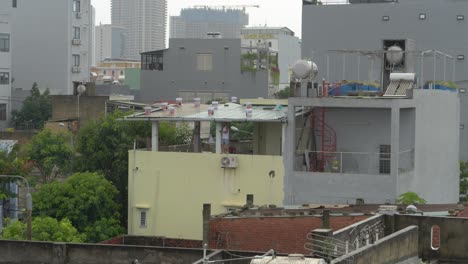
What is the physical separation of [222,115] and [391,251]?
22.1 m

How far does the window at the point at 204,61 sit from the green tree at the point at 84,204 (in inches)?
1840

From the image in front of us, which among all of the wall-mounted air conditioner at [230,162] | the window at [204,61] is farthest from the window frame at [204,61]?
the wall-mounted air conditioner at [230,162]

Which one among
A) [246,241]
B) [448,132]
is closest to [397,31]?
[448,132]

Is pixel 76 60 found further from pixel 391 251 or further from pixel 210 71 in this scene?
pixel 391 251

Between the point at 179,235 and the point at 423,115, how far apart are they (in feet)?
33.8

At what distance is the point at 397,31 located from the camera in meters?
61.9

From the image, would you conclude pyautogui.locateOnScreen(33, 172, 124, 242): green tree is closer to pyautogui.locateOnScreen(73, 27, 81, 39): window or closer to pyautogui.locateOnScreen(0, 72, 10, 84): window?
pyautogui.locateOnScreen(0, 72, 10, 84): window

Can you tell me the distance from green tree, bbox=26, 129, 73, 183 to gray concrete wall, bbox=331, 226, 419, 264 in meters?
36.3

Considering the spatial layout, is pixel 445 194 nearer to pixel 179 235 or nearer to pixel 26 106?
pixel 179 235

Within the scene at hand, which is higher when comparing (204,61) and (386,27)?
(386,27)

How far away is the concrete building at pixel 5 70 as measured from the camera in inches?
3189

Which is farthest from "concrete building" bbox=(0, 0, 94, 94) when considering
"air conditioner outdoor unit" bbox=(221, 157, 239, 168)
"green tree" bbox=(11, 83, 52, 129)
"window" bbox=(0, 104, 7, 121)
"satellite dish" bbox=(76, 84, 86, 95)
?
"air conditioner outdoor unit" bbox=(221, 157, 239, 168)

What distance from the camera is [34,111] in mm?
90625

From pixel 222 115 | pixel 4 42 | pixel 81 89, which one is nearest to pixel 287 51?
pixel 4 42
